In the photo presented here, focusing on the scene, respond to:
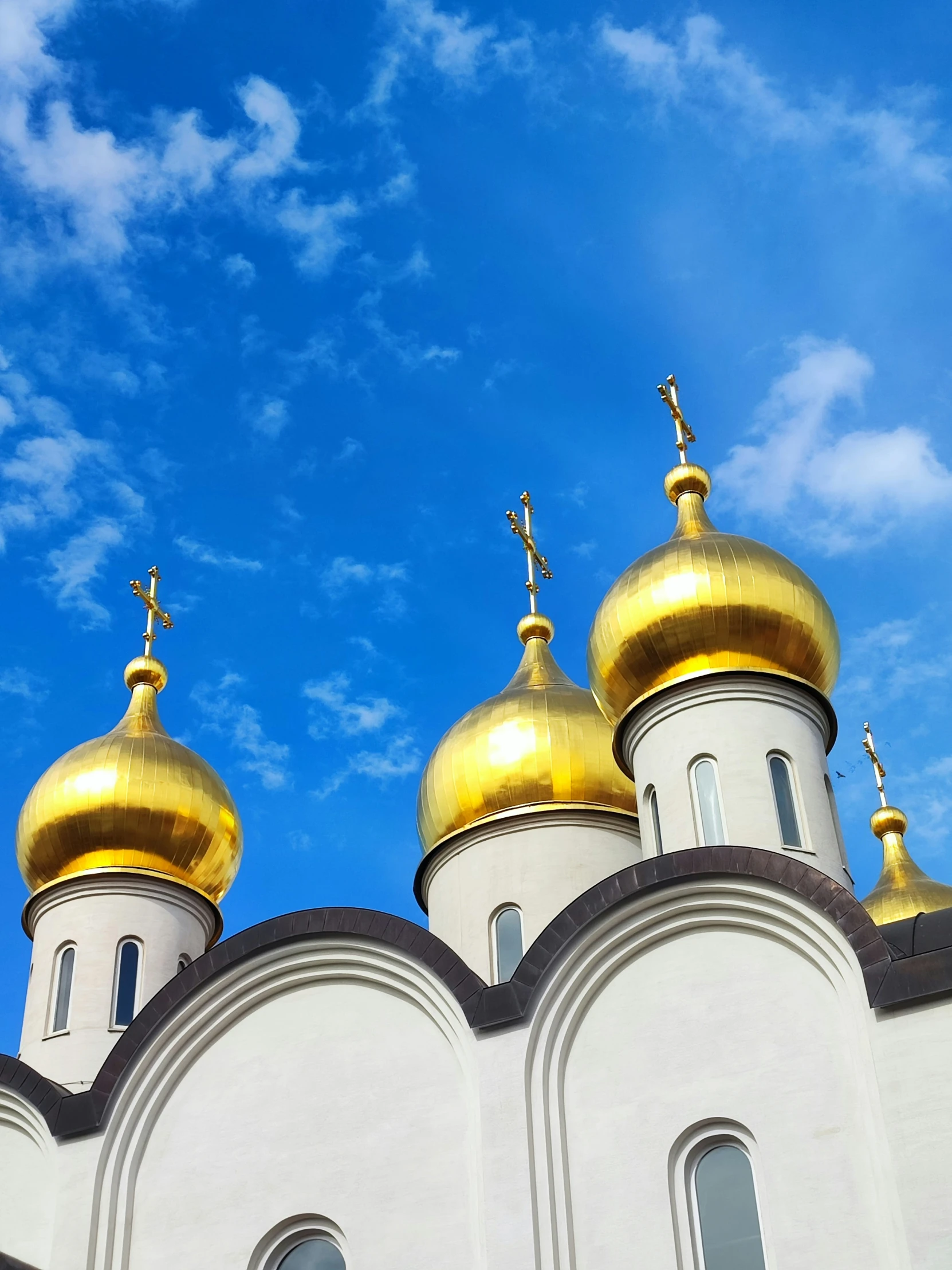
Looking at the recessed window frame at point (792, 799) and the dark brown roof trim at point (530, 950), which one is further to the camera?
the recessed window frame at point (792, 799)

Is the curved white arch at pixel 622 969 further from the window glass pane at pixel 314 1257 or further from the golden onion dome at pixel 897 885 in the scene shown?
the golden onion dome at pixel 897 885

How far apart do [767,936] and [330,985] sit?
2.73 m

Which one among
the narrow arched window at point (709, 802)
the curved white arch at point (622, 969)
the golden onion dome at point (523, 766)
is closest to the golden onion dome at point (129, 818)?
the golden onion dome at point (523, 766)

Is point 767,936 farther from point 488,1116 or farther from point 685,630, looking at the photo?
→ point 685,630

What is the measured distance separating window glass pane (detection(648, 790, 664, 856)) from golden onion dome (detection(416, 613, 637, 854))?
5.59ft

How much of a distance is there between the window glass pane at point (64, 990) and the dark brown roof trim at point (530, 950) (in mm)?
1957

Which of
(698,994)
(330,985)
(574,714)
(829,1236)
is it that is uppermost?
(574,714)

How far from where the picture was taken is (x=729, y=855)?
8883 mm

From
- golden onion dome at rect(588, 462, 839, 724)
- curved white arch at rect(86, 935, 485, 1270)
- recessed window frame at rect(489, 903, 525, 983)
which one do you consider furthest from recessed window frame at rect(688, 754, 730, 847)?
recessed window frame at rect(489, 903, 525, 983)

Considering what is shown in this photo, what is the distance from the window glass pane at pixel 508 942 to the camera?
12398 millimetres

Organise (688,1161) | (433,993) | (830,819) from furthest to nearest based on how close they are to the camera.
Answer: (830,819)
(433,993)
(688,1161)

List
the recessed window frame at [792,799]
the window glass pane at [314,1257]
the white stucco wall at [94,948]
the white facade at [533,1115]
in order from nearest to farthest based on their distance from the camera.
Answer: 1. the white facade at [533,1115]
2. the window glass pane at [314,1257]
3. the recessed window frame at [792,799]
4. the white stucco wall at [94,948]

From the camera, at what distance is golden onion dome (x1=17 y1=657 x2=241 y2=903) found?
12844 mm

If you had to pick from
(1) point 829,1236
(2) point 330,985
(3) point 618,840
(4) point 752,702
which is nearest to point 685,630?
(4) point 752,702
